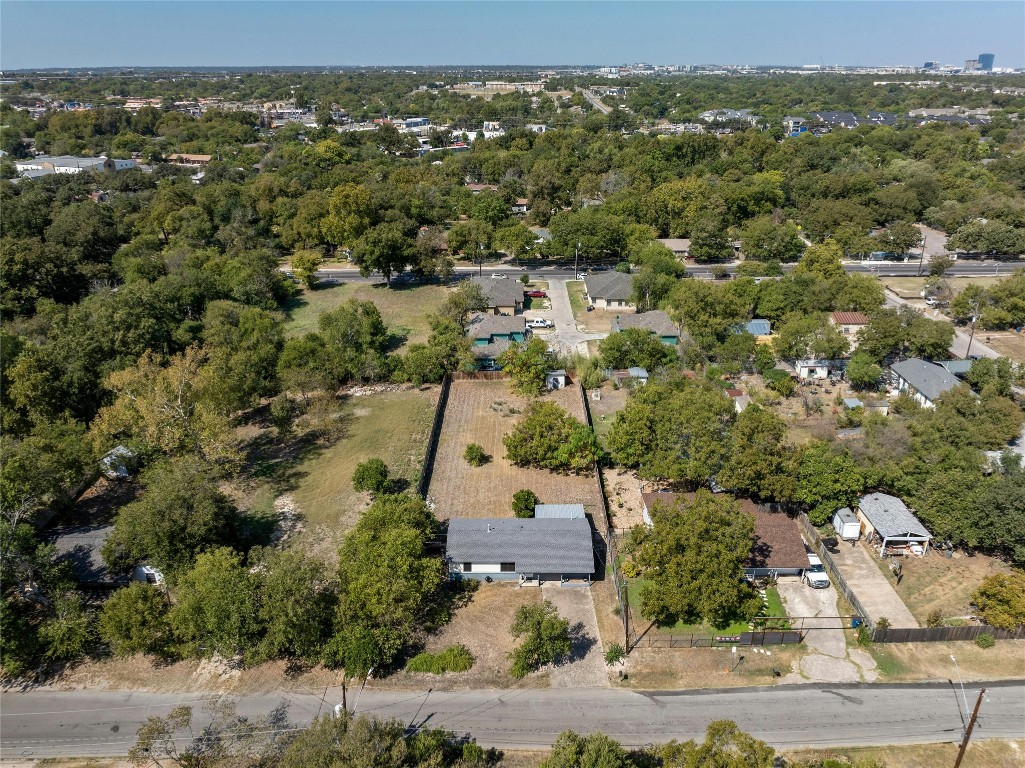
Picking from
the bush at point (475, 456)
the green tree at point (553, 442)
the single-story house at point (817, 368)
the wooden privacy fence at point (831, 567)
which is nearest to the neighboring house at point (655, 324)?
the single-story house at point (817, 368)

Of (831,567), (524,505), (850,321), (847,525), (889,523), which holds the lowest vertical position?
(831,567)

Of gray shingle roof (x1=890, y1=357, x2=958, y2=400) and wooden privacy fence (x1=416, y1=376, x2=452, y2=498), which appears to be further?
gray shingle roof (x1=890, y1=357, x2=958, y2=400)

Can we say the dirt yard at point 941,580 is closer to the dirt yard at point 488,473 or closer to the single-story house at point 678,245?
the dirt yard at point 488,473

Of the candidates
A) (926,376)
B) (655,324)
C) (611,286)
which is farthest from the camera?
(611,286)

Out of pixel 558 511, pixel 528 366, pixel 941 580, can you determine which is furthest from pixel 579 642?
pixel 528 366

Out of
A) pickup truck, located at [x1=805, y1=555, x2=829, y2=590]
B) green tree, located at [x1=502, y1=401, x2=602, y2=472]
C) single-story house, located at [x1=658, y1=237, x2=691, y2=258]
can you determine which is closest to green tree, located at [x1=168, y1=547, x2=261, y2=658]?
green tree, located at [x1=502, y1=401, x2=602, y2=472]

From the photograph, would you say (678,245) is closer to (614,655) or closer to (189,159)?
(614,655)

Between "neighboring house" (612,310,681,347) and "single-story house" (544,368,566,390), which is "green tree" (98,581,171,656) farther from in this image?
"neighboring house" (612,310,681,347)
